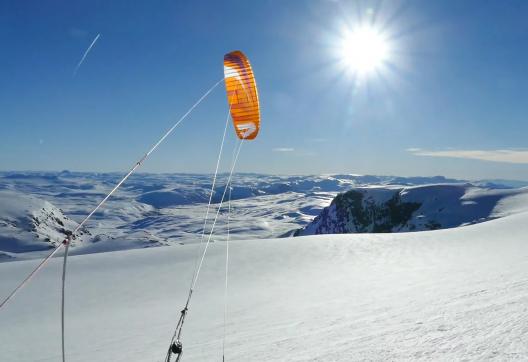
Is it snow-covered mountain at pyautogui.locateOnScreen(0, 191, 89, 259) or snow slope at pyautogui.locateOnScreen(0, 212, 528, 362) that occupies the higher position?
snow slope at pyautogui.locateOnScreen(0, 212, 528, 362)

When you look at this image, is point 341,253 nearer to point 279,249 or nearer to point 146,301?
point 279,249

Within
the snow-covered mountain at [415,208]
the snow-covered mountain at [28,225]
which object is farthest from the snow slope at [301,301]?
the snow-covered mountain at [28,225]

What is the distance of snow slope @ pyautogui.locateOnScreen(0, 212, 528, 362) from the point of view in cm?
527

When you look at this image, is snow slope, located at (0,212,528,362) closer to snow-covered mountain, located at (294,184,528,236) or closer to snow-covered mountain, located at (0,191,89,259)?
snow-covered mountain, located at (294,184,528,236)

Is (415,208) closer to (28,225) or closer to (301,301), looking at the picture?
(301,301)

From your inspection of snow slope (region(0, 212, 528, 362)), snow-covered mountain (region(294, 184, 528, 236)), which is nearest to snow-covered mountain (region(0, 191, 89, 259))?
snow-covered mountain (region(294, 184, 528, 236))

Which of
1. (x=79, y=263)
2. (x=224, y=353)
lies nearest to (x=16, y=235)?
(x=79, y=263)

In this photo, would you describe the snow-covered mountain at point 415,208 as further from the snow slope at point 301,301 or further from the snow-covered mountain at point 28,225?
the snow-covered mountain at point 28,225

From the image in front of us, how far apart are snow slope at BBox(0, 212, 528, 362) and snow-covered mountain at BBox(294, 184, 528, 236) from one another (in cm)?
3391

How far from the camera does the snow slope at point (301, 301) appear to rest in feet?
17.3

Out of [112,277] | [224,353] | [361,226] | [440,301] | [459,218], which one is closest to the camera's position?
[224,353]

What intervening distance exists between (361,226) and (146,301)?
5907cm

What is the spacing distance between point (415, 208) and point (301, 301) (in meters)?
57.0

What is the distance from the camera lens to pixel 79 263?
61.8 feet
